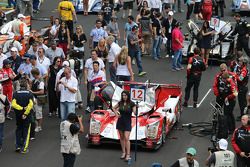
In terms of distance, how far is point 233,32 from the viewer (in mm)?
28953

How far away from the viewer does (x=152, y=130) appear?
1923cm

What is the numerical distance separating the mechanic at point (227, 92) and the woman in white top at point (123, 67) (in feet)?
8.90

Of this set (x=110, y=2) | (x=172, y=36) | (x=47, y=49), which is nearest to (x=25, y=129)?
(x=47, y=49)

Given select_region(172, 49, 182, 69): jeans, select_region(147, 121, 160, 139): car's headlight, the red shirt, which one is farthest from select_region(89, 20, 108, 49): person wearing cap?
select_region(147, 121, 160, 139): car's headlight

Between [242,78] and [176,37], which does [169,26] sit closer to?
[176,37]

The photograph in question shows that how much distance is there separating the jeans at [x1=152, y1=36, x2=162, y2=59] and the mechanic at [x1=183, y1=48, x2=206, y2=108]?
20.2 ft

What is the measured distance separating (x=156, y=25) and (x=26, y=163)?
1208cm

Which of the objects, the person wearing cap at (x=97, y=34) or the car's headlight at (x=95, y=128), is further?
the person wearing cap at (x=97, y=34)

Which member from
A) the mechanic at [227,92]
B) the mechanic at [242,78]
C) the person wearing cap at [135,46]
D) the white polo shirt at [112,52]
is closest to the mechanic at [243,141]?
the mechanic at [227,92]

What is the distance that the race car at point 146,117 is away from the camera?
19281mm

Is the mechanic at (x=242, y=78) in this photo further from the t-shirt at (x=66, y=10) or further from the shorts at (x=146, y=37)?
the t-shirt at (x=66, y=10)

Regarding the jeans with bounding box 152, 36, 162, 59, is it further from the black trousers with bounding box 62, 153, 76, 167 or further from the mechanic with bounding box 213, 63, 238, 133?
the black trousers with bounding box 62, 153, 76, 167

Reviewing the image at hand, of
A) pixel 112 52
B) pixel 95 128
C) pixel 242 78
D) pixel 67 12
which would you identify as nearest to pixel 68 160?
pixel 95 128

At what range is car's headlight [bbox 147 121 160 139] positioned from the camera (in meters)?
19.2
